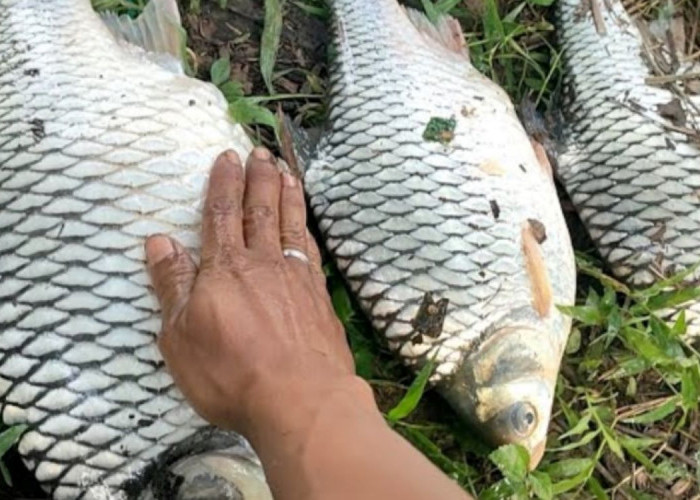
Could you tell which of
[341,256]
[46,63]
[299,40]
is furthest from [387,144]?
[46,63]

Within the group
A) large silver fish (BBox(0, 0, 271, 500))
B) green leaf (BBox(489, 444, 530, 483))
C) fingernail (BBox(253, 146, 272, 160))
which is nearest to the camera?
large silver fish (BBox(0, 0, 271, 500))

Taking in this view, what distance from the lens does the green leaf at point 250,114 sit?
2646 mm

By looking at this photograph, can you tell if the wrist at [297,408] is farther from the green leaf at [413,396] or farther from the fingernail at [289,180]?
the fingernail at [289,180]

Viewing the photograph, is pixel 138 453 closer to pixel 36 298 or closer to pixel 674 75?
pixel 36 298

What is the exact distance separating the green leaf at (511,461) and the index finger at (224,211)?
0.72 m

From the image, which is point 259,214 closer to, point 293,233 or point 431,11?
point 293,233

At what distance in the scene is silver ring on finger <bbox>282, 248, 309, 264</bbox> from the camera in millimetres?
2309

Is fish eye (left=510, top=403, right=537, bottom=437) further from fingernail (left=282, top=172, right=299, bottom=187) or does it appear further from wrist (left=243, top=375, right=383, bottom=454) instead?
fingernail (left=282, top=172, right=299, bottom=187)

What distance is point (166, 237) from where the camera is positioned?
227cm

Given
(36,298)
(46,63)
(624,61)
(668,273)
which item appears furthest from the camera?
(624,61)

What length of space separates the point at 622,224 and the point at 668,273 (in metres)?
0.17

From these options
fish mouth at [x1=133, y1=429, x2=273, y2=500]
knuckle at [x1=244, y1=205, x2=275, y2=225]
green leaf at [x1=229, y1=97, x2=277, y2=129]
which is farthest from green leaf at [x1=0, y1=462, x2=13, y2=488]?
green leaf at [x1=229, y1=97, x2=277, y2=129]

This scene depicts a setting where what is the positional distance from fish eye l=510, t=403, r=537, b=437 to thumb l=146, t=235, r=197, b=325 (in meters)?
0.77

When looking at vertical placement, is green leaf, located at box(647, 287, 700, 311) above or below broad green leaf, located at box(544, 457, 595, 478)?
above
